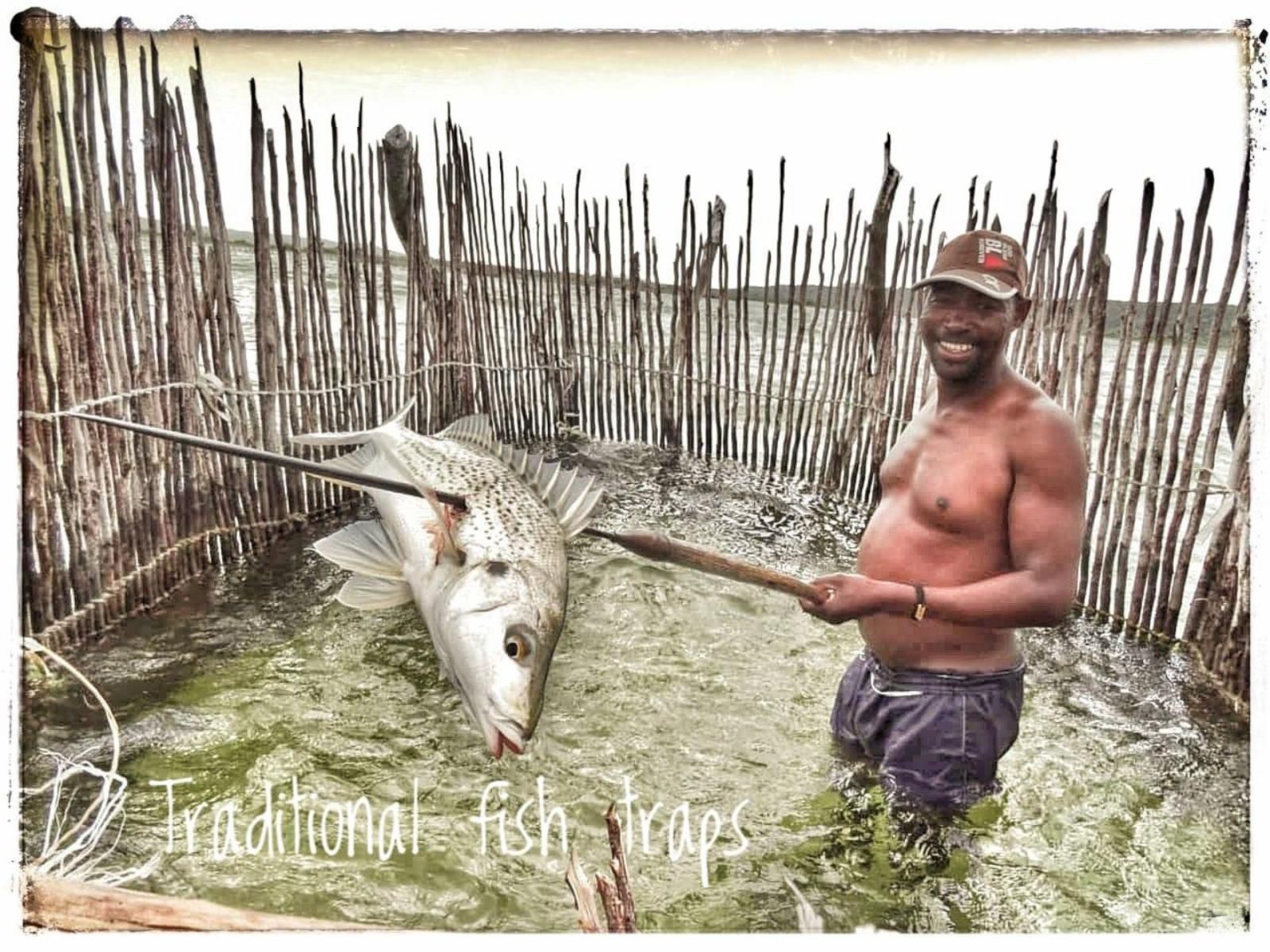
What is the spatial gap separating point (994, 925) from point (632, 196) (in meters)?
2.08

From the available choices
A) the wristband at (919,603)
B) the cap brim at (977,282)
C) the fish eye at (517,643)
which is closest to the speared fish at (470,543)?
the fish eye at (517,643)

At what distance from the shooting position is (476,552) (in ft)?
8.44

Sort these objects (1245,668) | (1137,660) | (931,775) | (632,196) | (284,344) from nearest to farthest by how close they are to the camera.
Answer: (931,775) → (1245,668) → (1137,660) → (632,196) → (284,344)

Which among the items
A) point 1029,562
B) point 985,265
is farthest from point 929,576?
point 985,265

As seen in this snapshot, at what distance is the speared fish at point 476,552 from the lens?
2271 mm

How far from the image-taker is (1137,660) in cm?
255

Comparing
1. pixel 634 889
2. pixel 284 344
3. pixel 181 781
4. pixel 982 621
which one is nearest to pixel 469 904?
pixel 634 889

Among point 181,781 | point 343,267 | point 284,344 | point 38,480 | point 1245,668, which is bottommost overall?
point 181,781

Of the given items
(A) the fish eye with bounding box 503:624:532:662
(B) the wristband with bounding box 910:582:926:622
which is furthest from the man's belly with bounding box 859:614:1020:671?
(A) the fish eye with bounding box 503:624:532:662

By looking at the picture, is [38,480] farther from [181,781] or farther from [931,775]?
[931,775]

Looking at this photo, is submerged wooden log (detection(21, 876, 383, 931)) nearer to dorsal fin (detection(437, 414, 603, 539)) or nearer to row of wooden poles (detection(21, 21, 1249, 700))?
row of wooden poles (detection(21, 21, 1249, 700))

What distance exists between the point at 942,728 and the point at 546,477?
51.3 inches

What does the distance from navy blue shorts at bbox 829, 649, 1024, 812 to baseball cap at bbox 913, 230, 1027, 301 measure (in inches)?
33.0

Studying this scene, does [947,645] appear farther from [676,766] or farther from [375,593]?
[375,593]
